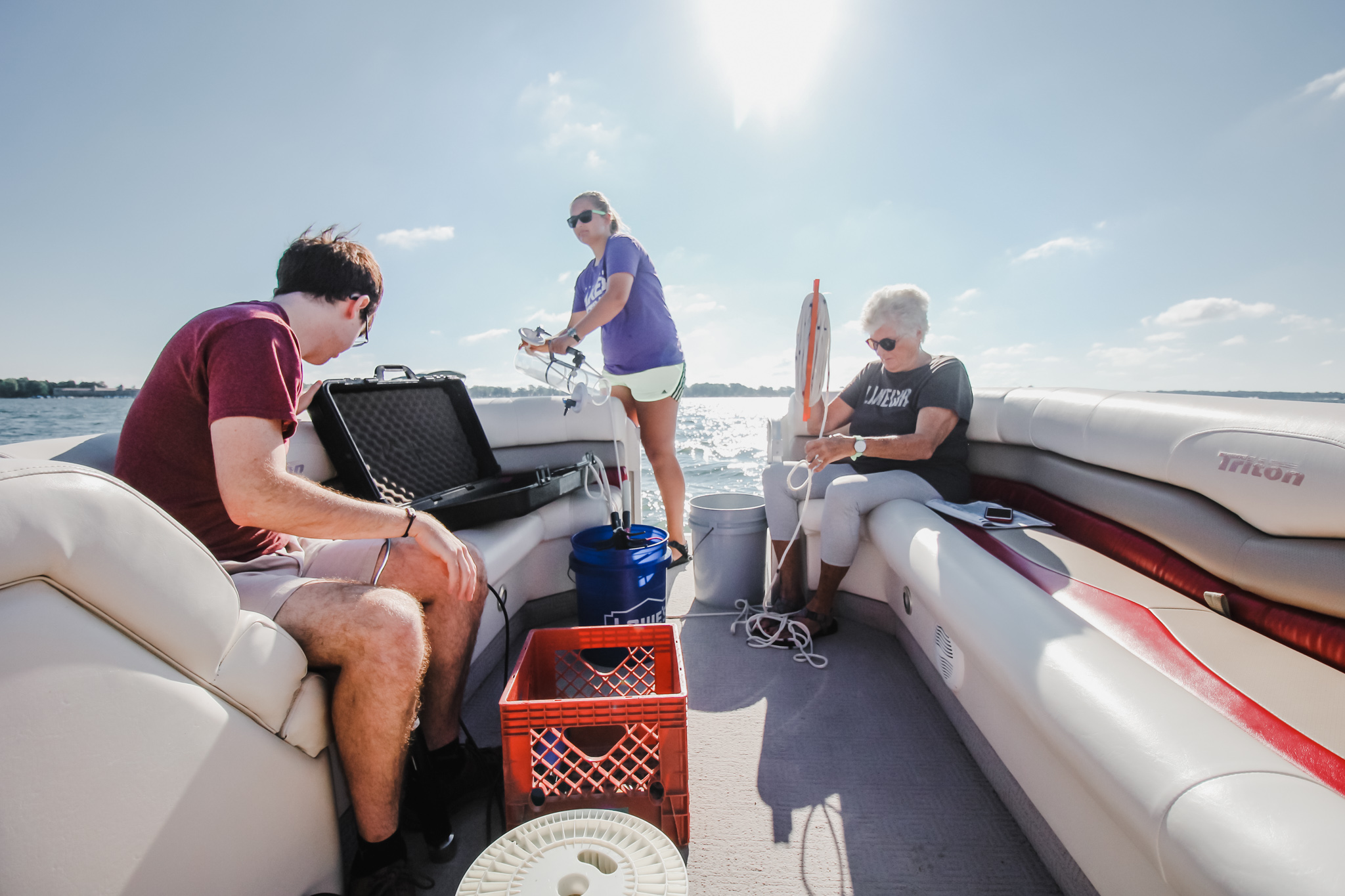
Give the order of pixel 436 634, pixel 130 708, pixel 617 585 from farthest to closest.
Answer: pixel 617 585, pixel 436 634, pixel 130 708

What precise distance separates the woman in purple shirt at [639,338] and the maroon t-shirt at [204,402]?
5.28 ft

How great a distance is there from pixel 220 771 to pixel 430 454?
1536mm

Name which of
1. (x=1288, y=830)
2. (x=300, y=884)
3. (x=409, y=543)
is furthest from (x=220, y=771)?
(x=1288, y=830)

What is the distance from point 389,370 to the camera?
2258 mm

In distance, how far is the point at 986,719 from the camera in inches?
56.3

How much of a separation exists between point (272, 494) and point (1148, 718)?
1.46 meters

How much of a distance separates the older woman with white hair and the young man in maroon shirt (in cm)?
142

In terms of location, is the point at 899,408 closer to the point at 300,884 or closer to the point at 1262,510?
the point at 1262,510

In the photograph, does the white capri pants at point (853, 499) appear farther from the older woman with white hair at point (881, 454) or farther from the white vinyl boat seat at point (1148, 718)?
the white vinyl boat seat at point (1148, 718)

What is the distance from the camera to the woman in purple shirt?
272 cm

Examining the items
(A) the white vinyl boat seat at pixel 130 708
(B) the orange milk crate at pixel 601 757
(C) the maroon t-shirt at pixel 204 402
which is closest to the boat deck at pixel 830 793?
(B) the orange milk crate at pixel 601 757

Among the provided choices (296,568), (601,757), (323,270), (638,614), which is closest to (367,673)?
(296,568)

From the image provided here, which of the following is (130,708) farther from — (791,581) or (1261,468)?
(791,581)

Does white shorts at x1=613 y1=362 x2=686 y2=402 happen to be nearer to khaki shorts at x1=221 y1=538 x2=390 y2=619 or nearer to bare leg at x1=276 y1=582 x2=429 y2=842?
khaki shorts at x1=221 y1=538 x2=390 y2=619
